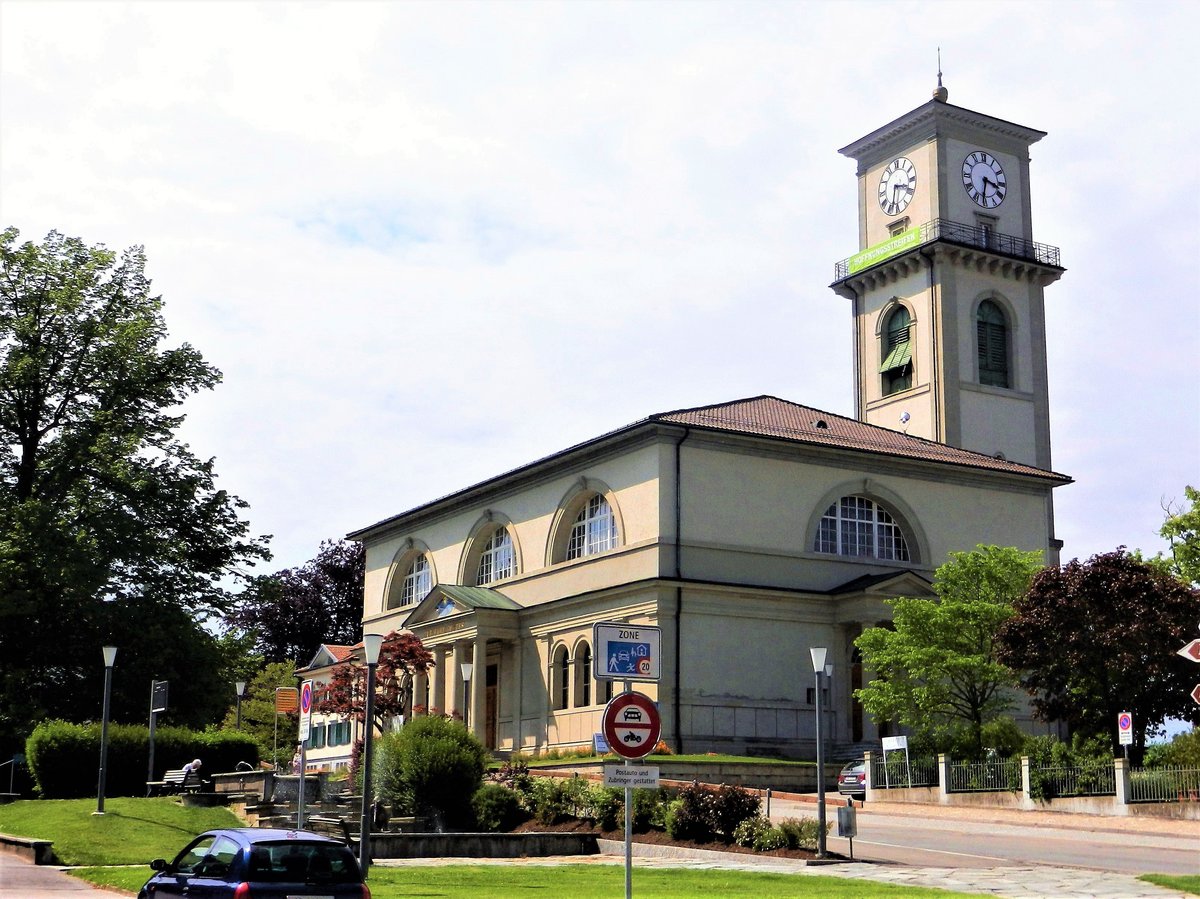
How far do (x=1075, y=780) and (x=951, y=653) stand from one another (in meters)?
8.04

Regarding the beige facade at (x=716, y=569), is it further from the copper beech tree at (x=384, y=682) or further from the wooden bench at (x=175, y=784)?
the wooden bench at (x=175, y=784)

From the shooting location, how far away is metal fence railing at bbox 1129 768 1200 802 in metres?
31.6

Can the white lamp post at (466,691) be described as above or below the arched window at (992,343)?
below

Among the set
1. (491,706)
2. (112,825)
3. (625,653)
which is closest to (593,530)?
(491,706)

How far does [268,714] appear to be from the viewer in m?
76.2

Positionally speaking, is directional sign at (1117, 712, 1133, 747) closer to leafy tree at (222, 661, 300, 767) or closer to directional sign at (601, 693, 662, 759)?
directional sign at (601, 693, 662, 759)

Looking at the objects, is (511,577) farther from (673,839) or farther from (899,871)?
(899,871)

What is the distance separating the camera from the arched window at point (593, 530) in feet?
173

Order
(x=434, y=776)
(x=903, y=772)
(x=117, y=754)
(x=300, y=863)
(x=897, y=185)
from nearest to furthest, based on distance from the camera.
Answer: (x=300, y=863) → (x=434, y=776) → (x=903, y=772) → (x=117, y=754) → (x=897, y=185)

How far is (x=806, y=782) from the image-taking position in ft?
144

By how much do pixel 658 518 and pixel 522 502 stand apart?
393 inches

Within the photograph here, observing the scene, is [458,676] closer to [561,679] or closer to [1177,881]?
[561,679]

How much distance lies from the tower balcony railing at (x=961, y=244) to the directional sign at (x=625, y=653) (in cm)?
5203

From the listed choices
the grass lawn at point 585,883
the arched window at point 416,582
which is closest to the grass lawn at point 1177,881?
the grass lawn at point 585,883
